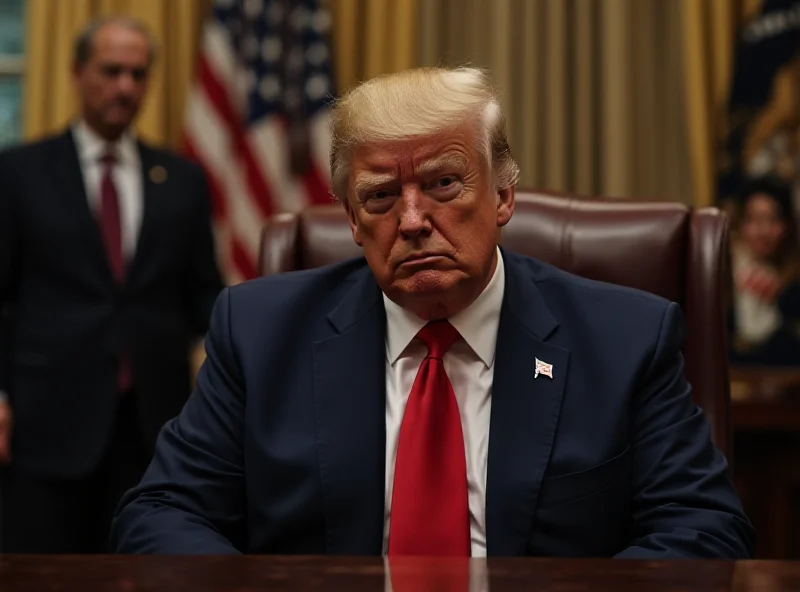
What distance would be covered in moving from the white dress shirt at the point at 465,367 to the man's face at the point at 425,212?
0.29 feet

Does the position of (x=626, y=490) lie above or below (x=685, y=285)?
below

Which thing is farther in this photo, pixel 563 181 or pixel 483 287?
pixel 563 181

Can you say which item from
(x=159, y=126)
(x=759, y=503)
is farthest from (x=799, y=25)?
(x=159, y=126)

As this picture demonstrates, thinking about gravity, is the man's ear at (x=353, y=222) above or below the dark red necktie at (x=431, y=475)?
above

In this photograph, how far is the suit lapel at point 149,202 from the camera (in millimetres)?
3848

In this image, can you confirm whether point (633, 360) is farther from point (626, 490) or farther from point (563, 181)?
point (563, 181)

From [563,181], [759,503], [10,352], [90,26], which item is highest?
[90,26]

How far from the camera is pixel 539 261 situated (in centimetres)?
233

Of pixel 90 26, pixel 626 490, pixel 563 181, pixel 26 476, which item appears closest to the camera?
pixel 626 490

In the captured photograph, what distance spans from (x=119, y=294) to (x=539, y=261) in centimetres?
187

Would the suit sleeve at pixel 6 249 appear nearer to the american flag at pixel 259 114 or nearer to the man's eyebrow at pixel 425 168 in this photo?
the american flag at pixel 259 114

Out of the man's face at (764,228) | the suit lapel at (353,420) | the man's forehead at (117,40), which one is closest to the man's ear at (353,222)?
the suit lapel at (353,420)

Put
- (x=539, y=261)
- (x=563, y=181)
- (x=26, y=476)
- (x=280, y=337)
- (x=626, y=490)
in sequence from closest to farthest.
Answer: (x=626, y=490) → (x=280, y=337) → (x=539, y=261) → (x=26, y=476) → (x=563, y=181)

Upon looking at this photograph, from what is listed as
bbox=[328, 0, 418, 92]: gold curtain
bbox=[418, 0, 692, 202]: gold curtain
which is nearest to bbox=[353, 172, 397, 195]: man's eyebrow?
bbox=[328, 0, 418, 92]: gold curtain
